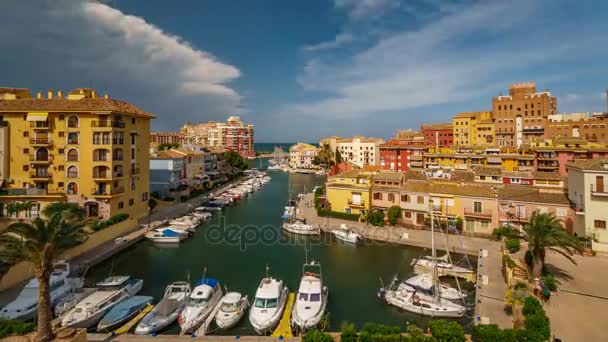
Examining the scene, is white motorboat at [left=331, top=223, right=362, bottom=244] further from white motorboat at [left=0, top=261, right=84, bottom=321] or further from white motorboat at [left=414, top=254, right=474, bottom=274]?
white motorboat at [left=0, top=261, right=84, bottom=321]

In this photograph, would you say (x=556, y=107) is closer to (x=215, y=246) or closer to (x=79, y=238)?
(x=215, y=246)

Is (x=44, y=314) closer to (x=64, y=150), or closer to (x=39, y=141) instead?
(x=64, y=150)

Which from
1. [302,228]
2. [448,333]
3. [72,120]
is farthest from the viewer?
[302,228]

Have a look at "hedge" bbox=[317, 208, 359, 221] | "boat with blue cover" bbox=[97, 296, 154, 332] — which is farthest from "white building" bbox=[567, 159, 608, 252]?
"boat with blue cover" bbox=[97, 296, 154, 332]

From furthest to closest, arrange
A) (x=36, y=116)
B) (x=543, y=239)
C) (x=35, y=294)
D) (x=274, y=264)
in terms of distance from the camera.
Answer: (x=36, y=116) < (x=274, y=264) < (x=35, y=294) < (x=543, y=239)

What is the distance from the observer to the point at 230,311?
58.5 feet

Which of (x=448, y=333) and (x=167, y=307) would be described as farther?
(x=167, y=307)

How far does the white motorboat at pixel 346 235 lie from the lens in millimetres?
31734

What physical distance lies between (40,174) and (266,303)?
27.7 m

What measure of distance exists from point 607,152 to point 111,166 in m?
56.8

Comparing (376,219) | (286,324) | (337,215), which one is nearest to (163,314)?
(286,324)

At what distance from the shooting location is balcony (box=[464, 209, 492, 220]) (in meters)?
31.5

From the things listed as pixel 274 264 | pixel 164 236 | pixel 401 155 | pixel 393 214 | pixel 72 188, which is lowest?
pixel 274 264
